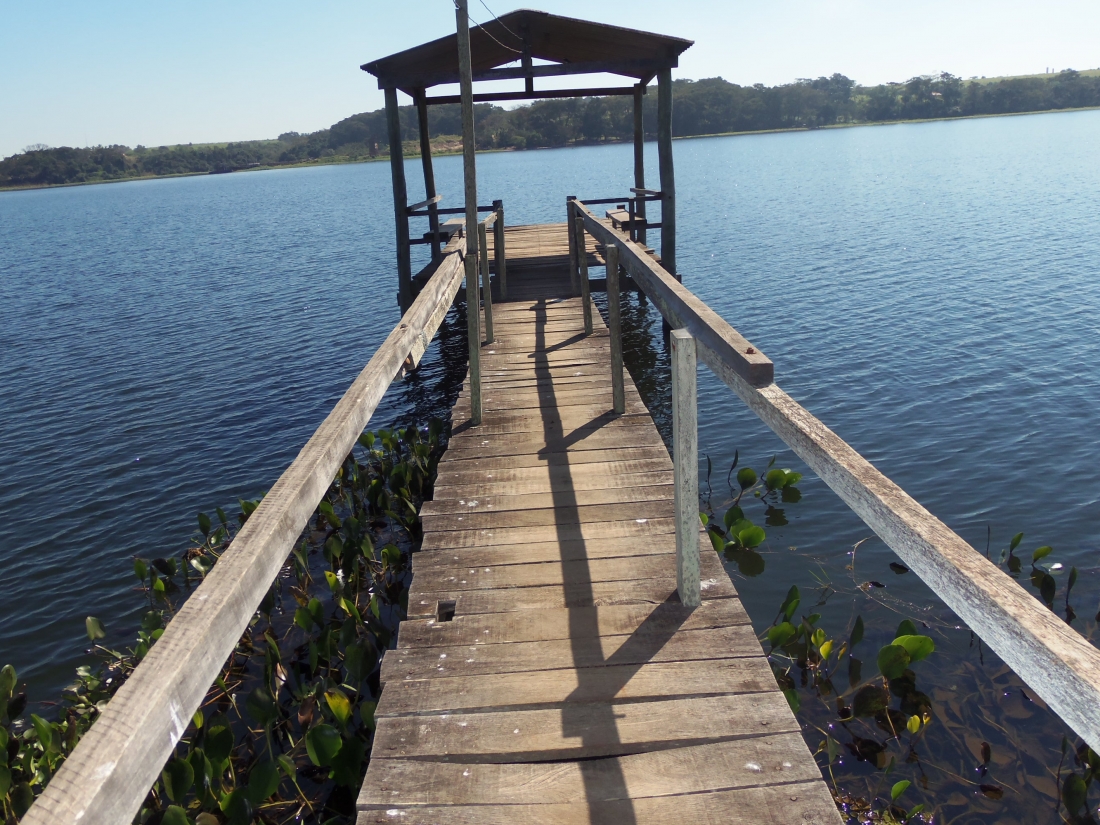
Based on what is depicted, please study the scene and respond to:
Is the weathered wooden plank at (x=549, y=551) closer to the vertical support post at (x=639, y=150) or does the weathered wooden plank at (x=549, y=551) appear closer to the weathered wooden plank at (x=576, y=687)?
the weathered wooden plank at (x=576, y=687)

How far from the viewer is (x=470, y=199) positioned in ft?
20.7

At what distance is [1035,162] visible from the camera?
5134cm

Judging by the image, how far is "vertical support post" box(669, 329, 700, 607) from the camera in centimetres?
370

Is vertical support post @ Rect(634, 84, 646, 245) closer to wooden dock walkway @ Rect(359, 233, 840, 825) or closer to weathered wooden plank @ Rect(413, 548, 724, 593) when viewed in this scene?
wooden dock walkway @ Rect(359, 233, 840, 825)

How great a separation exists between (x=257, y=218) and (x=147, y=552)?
49763 mm

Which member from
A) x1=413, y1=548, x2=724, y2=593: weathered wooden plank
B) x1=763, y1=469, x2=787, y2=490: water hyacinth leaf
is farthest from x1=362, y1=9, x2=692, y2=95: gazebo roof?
x1=413, y1=548, x2=724, y2=593: weathered wooden plank

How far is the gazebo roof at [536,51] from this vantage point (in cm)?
1241

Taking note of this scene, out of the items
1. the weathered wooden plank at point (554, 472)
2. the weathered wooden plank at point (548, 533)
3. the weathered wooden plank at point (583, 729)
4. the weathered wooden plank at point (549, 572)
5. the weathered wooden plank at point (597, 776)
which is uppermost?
the weathered wooden plank at point (554, 472)

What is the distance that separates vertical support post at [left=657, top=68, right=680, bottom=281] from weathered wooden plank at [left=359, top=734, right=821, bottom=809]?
38.2 ft

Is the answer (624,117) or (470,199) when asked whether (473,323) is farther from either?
(624,117)

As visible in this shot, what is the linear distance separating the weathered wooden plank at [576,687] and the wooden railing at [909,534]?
54 cm

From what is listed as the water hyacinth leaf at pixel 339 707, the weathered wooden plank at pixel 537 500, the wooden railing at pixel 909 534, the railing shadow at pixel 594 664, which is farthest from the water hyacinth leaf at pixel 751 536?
the water hyacinth leaf at pixel 339 707

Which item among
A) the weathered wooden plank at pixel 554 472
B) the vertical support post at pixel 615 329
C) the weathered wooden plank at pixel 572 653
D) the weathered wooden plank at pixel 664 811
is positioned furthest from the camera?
the vertical support post at pixel 615 329

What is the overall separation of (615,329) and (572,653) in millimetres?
3500
